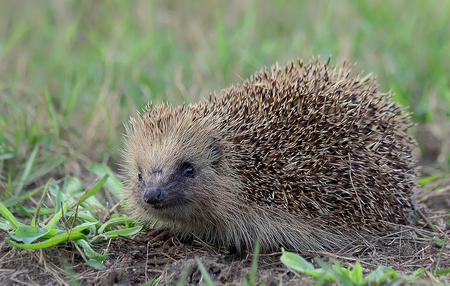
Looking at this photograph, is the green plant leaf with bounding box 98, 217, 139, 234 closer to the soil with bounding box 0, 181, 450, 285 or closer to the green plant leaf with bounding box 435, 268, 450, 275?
the soil with bounding box 0, 181, 450, 285

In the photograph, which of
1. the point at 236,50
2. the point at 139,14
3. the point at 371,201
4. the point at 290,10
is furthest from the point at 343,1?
the point at 371,201

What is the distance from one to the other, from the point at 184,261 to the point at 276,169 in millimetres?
1111

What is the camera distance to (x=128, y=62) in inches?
324

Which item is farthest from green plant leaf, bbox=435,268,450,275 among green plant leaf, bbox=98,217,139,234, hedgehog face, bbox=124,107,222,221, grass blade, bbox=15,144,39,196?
grass blade, bbox=15,144,39,196

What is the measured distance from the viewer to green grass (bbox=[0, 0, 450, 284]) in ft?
20.1

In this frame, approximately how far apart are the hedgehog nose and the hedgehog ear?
653 millimetres

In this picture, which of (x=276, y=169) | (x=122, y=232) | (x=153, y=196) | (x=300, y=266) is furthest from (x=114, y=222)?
(x=300, y=266)

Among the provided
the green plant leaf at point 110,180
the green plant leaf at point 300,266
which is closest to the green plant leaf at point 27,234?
the green plant leaf at point 110,180

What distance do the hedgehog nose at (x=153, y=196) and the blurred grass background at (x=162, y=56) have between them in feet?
6.22

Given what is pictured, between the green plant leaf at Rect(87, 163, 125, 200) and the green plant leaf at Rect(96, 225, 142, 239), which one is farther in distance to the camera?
the green plant leaf at Rect(87, 163, 125, 200)

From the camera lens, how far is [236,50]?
28.9 feet

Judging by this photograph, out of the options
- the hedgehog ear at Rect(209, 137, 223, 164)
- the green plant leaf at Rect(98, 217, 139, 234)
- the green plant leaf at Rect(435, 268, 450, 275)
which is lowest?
the green plant leaf at Rect(435, 268, 450, 275)

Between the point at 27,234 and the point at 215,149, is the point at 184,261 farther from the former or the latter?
the point at 27,234

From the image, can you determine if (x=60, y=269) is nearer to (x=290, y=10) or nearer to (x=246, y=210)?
(x=246, y=210)
